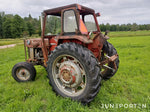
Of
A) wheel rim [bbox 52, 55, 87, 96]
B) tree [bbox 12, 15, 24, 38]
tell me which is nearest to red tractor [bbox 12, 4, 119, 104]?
wheel rim [bbox 52, 55, 87, 96]

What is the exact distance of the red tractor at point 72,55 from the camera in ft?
8.21

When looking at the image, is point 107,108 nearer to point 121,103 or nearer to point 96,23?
point 121,103

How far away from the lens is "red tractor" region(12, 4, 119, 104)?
2.50 meters

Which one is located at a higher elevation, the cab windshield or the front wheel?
the cab windshield

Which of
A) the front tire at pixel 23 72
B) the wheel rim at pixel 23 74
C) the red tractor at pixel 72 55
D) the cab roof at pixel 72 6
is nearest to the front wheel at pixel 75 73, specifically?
the red tractor at pixel 72 55

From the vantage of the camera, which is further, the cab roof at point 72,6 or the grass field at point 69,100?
the cab roof at point 72,6

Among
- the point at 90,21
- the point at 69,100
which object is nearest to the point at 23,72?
the point at 69,100

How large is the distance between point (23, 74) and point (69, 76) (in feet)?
6.98

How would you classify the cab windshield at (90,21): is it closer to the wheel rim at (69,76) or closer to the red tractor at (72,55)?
the red tractor at (72,55)

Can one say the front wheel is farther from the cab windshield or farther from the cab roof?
the cab windshield

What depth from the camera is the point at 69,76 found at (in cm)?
277

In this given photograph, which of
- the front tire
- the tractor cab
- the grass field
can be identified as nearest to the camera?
the grass field

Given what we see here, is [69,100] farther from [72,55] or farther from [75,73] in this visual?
[72,55]

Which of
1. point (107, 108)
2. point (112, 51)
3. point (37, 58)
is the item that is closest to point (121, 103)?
point (107, 108)
